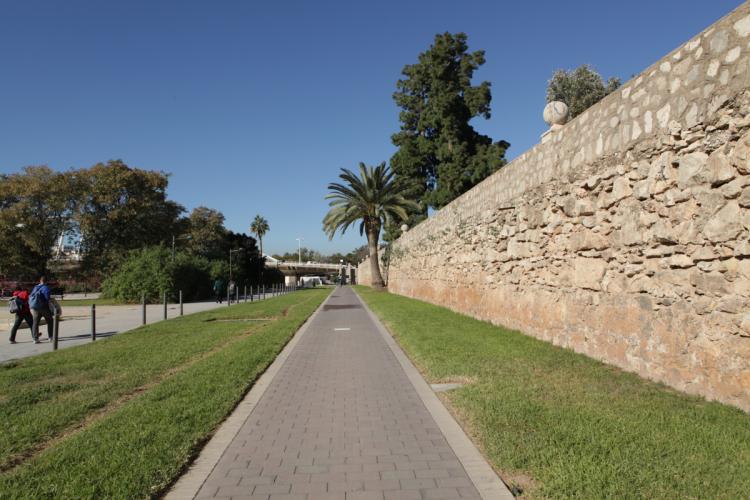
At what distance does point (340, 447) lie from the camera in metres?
4.73

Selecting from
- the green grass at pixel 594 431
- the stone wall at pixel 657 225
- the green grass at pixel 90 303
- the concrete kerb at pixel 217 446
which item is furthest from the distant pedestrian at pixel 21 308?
the green grass at pixel 90 303

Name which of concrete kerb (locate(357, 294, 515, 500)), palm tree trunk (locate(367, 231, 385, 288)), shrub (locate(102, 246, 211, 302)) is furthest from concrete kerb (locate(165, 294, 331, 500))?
palm tree trunk (locate(367, 231, 385, 288))

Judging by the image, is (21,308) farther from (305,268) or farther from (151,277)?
(305,268)

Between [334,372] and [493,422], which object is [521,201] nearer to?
[334,372]

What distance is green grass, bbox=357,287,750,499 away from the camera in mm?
3570

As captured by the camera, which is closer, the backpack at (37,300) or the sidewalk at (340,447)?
the sidewalk at (340,447)

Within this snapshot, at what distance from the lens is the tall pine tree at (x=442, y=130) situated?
1447 inches

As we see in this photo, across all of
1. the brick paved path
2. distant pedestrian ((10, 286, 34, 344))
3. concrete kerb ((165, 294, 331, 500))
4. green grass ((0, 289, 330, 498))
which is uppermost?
distant pedestrian ((10, 286, 34, 344))

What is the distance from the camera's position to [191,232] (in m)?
65.6

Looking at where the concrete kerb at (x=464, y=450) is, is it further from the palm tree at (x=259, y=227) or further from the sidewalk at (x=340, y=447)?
the palm tree at (x=259, y=227)

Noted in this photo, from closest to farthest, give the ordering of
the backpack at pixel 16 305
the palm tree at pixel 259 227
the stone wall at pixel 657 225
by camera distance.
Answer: the stone wall at pixel 657 225
the backpack at pixel 16 305
the palm tree at pixel 259 227

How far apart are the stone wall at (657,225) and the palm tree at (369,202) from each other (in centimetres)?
2964

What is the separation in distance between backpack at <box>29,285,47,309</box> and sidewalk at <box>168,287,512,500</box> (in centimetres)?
812

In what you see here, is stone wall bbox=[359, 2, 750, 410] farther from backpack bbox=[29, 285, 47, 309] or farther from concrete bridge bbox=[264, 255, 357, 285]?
concrete bridge bbox=[264, 255, 357, 285]
